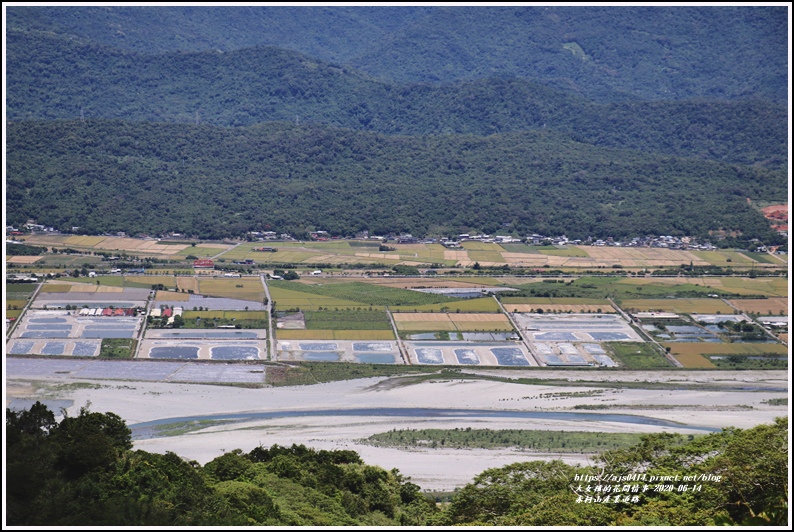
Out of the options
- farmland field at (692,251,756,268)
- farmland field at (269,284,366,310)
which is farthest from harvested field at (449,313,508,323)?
farmland field at (692,251,756,268)

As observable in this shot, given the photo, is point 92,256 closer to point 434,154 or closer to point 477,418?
point 477,418

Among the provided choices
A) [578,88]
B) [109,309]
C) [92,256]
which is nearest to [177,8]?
[578,88]

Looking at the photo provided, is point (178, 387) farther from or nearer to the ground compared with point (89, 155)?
nearer to the ground

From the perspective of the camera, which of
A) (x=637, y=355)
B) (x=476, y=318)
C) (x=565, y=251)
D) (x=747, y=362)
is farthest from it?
(x=565, y=251)

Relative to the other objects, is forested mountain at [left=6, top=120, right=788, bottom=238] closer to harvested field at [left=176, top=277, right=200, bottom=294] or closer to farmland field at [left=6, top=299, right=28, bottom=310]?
harvested field at [left=176, top=277, right=200, bottom=294]

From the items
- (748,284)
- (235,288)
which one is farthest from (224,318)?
(748,284)

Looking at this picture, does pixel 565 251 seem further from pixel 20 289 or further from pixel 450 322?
pixel 20 289
